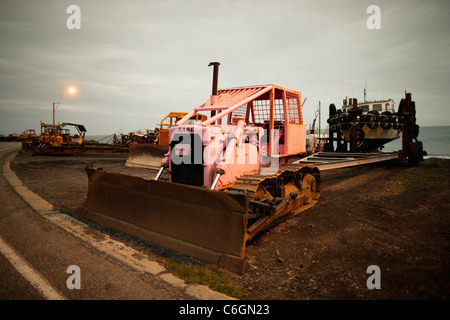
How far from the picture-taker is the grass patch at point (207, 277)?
310cm

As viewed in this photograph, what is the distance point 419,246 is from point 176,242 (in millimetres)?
4119

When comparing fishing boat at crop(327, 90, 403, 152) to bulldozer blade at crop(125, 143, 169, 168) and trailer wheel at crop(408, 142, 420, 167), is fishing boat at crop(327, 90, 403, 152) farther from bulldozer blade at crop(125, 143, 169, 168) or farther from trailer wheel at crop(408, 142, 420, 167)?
bulldozer blade at crop(125, 143, 169, 168)

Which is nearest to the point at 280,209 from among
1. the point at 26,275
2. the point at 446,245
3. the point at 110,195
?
the point at 446,245

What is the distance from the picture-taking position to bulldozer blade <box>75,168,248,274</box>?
3652 mm

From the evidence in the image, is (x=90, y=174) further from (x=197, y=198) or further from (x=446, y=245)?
(x=446, y=245)

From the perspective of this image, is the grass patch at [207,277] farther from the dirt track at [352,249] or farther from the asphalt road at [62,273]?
the asphalt road at [62,273]

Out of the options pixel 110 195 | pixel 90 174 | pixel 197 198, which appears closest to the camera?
pixel 197 198

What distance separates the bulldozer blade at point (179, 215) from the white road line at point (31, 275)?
1542 millimetres

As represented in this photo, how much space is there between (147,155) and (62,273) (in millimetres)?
12235

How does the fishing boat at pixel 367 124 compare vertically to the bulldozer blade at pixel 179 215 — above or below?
above

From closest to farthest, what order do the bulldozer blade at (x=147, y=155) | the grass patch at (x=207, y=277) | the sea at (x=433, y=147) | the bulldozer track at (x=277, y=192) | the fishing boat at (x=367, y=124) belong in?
the grass patch at (x=207, y=277) → the bulldozer track at (x=277, y=192) → the fishing boat at (x=367, y=124) → the bulldozer blade at (x=147, y=155) → the sea at (x=433, y=147)

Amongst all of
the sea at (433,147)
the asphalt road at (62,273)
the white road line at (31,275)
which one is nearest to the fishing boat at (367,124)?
the asphalt road at (62,273)

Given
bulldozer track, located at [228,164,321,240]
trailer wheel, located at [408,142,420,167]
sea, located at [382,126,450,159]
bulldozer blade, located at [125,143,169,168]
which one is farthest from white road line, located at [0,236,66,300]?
sea, located at [382,126,450,159]
